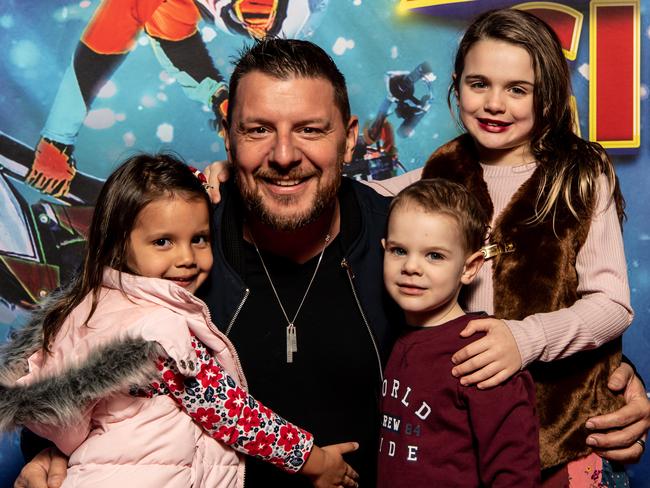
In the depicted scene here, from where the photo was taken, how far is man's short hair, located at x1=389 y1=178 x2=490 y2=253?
2.03 metres

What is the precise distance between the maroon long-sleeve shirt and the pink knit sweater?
106 mm

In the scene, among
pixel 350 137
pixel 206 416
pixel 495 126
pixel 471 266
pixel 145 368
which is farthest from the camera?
pixel 350 137

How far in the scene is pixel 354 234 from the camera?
2367 millimetres

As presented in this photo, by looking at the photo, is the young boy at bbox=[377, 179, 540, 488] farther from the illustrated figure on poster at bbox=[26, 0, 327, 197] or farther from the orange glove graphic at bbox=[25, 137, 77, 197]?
the orange glove graphic at bbox=[25, 137, 77, 197]

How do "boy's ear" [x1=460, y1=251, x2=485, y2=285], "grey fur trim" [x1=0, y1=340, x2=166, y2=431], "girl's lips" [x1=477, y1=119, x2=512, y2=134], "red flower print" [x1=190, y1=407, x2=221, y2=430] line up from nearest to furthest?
"grey fur trim" [x1=0, y1=340, x2=166, y2=431], "red flower print" [x1=190, y1=407, x2=221, y2=430], "boy's ear" [x1=460, y1=251, x2=485, y2=285], "girl's lips" [x1=477, y1=119, x2=512, y2=134]

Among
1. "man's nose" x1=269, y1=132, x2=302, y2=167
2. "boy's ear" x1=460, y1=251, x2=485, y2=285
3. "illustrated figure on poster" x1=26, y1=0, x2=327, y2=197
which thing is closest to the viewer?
"boy's ear" x1=460, y1=251, x2=485, y2=285

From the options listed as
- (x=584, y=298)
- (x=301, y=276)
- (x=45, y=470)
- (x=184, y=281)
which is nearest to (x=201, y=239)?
(x=184, y=281)

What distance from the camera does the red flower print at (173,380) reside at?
1.81 metres

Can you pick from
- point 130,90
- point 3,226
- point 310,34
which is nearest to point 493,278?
point 310,34

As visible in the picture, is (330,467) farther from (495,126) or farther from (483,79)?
(483,79)

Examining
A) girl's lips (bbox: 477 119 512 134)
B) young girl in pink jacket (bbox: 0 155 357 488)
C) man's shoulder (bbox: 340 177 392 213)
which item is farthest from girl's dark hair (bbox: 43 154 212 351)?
girl's lips (bbox: 477 119 512 134)

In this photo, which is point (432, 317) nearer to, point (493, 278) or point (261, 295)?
point (493, 278)

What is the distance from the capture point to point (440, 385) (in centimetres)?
193

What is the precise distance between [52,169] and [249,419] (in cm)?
160
